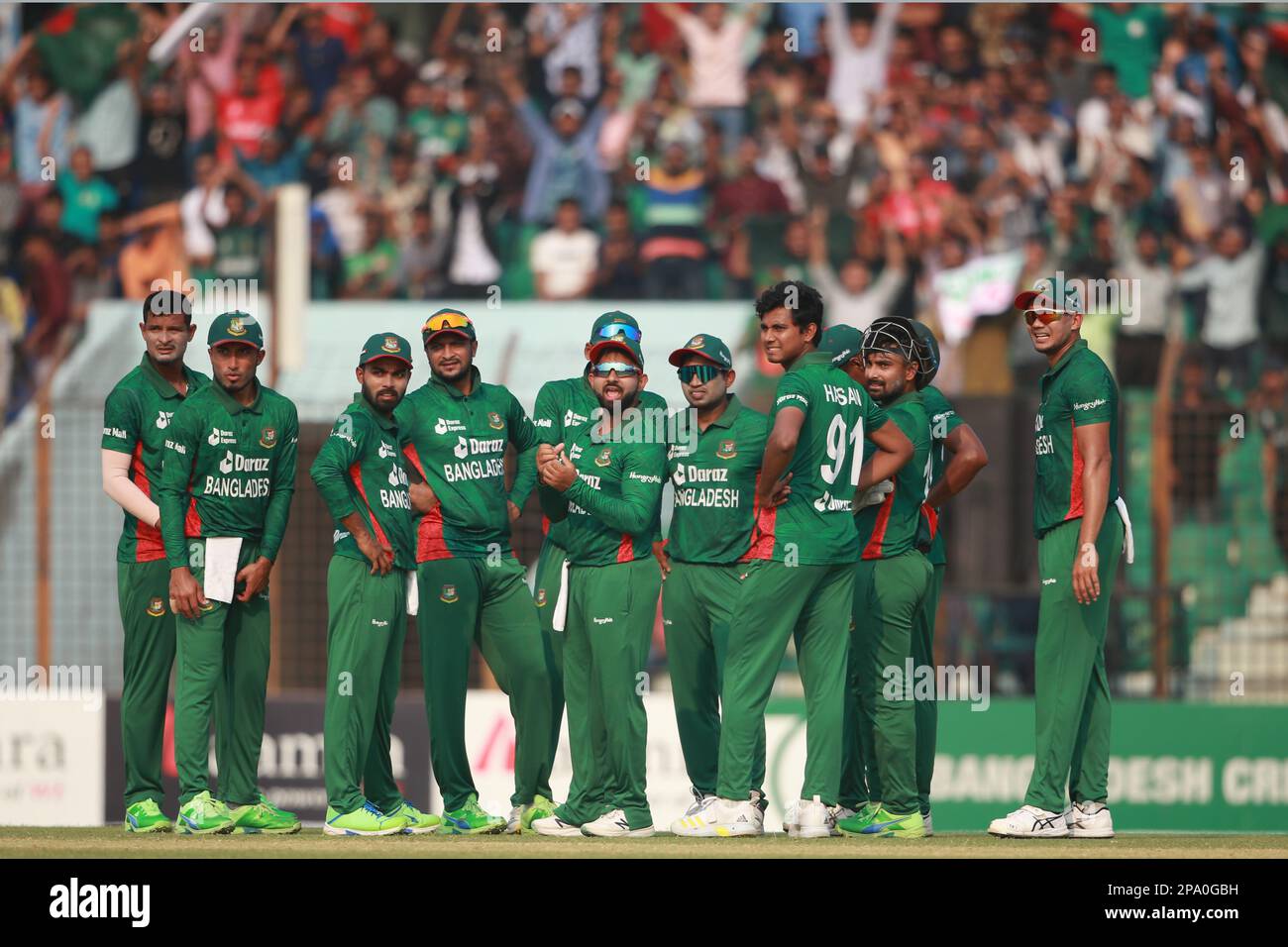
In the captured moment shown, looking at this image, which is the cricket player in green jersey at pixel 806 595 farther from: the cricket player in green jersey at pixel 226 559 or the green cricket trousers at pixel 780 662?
the cricket player in green jersey at pixel 226 559

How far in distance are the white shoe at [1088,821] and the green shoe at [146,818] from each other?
4134 millimetres

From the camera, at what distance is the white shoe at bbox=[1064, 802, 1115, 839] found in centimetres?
896

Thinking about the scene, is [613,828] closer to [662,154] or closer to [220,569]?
[220,569]

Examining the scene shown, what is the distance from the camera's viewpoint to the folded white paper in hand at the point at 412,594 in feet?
30.5

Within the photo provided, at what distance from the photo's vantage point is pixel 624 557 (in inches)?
362

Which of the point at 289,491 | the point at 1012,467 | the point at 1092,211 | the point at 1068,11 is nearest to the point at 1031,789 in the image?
the point at 289,491

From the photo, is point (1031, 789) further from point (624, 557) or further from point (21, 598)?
point (21, 598)

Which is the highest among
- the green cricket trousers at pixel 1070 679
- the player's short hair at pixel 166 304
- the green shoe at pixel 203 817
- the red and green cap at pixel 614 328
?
the player's short hair at pixel 166 304

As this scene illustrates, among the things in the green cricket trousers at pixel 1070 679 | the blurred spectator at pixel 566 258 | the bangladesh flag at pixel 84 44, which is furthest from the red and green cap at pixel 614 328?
the bangladesh flag at pixel 84 44

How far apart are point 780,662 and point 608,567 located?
0.94 metres

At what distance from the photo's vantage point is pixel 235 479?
9.31m

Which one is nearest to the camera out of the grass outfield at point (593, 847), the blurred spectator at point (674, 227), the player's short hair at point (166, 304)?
the grass outfield at point (593, 847)

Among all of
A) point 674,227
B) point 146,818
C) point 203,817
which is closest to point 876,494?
point 203,817
